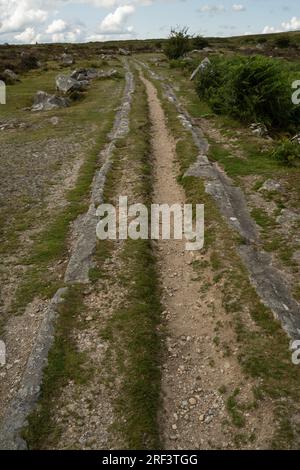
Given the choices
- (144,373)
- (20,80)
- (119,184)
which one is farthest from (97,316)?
(20,80)

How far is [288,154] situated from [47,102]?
2386 cm

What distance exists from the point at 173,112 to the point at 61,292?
22806 mm

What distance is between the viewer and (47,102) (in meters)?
37.0

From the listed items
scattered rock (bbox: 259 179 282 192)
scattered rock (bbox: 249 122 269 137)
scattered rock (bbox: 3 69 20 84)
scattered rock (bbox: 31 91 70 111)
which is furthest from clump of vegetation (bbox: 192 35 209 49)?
scattered rock (bbox: 259 179 282 192)

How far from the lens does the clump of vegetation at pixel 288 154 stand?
19500 millimetres

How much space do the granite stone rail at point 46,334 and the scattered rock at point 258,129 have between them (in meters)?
8.98

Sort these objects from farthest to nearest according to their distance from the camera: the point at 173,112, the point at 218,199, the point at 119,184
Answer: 1. the point at 173,112
2. the point at 119,184
3. the point at 218,199

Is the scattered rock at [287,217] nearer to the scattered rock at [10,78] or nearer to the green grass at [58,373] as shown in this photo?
the green grass at [58,373]

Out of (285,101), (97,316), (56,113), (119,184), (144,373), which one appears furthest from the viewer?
(56,113)

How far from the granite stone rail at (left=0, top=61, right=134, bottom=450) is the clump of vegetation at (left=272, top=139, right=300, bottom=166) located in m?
7.91

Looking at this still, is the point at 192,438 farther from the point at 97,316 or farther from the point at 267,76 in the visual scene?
the point at 267,76

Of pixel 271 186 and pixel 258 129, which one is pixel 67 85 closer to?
pixel 258 129

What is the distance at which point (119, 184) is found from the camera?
62.5 feet

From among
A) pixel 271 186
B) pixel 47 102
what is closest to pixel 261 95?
pixel 271 186
